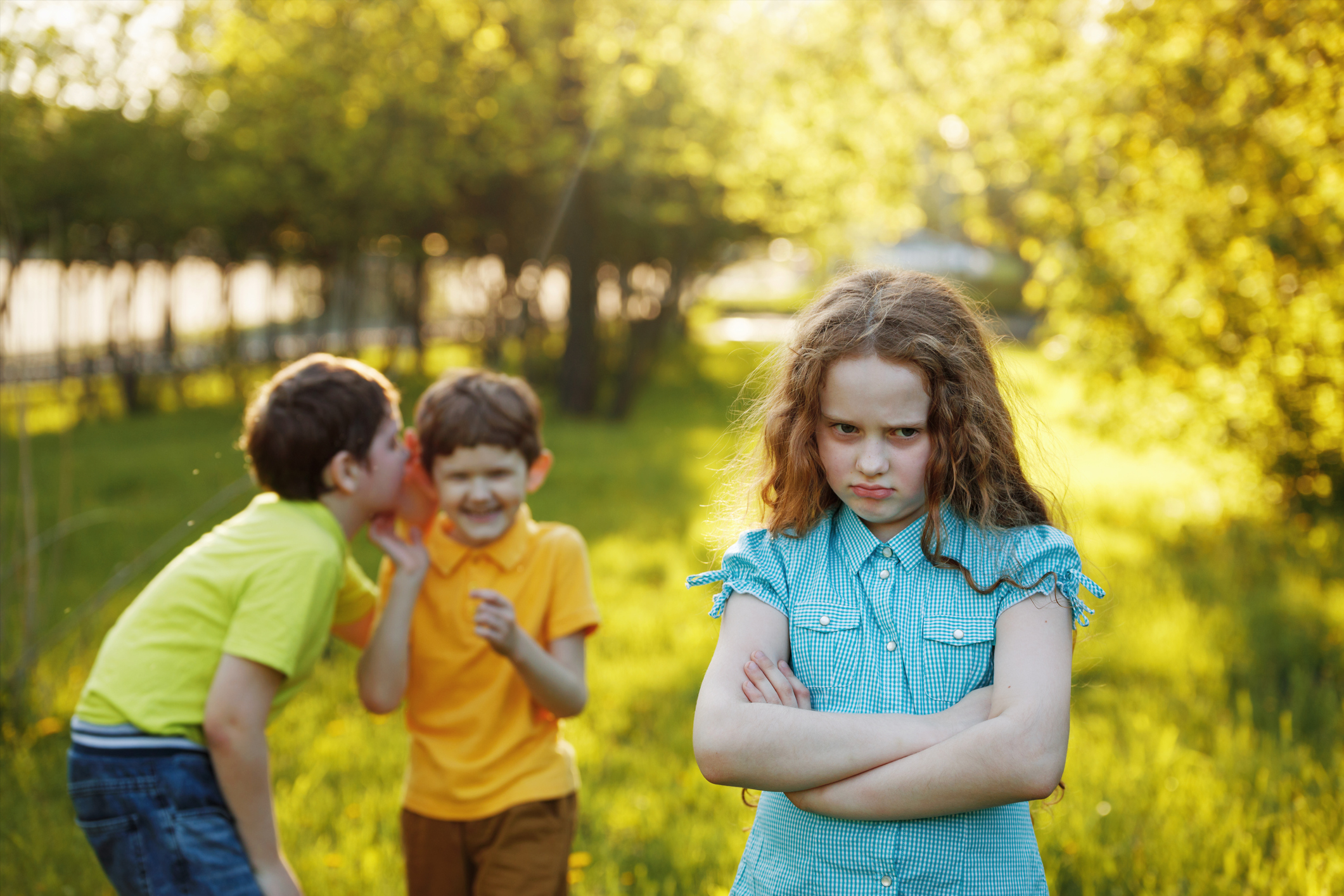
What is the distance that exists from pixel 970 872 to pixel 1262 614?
4.32m

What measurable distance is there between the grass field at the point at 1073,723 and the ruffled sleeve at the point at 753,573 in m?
0.53

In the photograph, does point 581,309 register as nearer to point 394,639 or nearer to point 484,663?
point 484,663

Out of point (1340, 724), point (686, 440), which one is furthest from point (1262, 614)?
point (686, 440)

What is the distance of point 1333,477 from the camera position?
709 cm

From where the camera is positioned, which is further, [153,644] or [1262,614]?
[1262,614]

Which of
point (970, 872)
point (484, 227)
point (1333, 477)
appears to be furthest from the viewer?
point (484, 227)

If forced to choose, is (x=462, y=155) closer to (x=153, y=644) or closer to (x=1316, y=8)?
(x=1316, y=8)

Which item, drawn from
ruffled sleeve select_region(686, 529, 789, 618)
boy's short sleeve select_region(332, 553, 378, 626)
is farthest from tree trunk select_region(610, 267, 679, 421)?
ruffled sleeve select_region(686, 529, 789, 618)

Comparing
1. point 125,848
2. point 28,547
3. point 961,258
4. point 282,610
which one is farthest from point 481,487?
point 961,258

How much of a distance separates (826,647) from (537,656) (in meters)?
0.80

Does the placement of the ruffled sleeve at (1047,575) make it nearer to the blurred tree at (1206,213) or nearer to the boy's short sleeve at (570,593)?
the boy's short sleeve at (570,593)

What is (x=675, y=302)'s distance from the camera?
1717 cm

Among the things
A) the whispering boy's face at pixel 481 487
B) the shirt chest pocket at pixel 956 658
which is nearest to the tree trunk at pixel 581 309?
the whispering boy's face at pixel 481 487

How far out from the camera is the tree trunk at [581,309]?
48.6 ft
